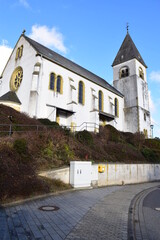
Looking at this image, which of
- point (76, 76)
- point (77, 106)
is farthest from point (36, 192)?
point (76, 76)

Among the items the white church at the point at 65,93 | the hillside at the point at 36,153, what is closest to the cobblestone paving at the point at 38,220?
the hillside at the point at 36,153

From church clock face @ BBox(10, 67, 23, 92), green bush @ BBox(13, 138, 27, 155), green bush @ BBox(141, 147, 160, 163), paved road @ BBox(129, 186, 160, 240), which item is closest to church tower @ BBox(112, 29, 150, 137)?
green bush @ BBox(141, 147, 160, 163)

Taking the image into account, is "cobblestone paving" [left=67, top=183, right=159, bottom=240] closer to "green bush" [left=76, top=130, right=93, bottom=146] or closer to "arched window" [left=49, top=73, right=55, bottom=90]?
"green bush" [left=76, top=130, right=93, bottom=146]

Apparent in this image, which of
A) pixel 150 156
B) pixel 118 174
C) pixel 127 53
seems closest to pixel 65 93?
pixel 150 156

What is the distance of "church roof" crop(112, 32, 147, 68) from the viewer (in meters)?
37.8

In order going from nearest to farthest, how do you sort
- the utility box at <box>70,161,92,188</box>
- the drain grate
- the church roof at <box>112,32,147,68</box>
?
the drain grate, the utility box at <box>70,161,92,188</box>, the church roof at <box>112,32,147,68</box>

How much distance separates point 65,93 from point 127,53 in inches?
892

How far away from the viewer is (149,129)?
116 ft

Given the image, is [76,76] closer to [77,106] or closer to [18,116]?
[77,106]

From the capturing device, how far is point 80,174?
10531mm

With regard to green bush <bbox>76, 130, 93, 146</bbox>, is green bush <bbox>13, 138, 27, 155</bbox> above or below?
below

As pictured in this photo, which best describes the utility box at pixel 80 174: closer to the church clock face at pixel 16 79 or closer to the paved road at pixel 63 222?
the paved road at pixel 63 222

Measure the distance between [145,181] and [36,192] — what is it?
1348cm

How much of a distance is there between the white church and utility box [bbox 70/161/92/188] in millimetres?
7829
